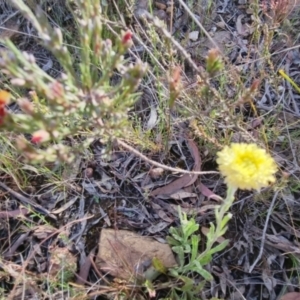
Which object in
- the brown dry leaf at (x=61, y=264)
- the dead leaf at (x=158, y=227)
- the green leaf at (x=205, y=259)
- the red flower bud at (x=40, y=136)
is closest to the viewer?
the red flower bud at (x=40, y=136)

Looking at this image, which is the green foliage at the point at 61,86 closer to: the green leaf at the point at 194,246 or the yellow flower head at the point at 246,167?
the yellow flower head at the point at 246,167

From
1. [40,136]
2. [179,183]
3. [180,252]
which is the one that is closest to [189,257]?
[180,252]

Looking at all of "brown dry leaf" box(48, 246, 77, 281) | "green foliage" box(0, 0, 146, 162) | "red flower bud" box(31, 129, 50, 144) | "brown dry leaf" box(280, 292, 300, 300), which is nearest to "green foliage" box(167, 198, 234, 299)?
"brown dry leaf" box(280, 292, 300, 300)

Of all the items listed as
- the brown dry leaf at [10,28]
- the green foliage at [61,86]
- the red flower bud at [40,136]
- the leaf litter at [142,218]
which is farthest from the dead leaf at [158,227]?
the brown dry leaf at [10,28]

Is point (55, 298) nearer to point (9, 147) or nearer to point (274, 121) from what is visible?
point (9, 147)

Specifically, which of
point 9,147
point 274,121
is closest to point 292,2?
point 274,121
